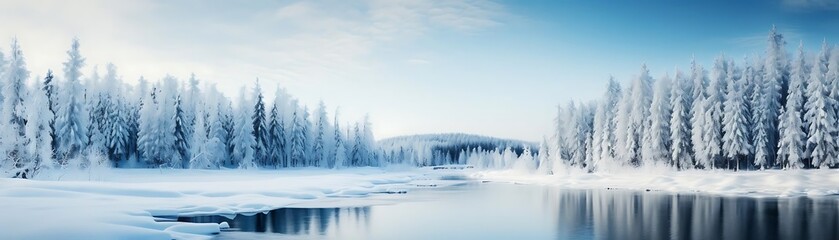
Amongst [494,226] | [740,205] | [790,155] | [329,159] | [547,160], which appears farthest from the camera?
[329,159]

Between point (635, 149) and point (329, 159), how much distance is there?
55.3 meters

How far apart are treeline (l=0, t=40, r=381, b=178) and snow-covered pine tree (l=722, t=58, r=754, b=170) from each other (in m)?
58.6

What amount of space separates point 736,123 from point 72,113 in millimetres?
71671

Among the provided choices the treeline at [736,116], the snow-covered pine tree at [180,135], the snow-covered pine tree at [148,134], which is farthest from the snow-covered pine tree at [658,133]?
the snow-covered pine tree at [148,134]

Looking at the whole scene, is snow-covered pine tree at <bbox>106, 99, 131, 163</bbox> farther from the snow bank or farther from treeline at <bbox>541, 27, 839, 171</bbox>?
treeline at <bbox>541, 27, 839, 171</bbox>

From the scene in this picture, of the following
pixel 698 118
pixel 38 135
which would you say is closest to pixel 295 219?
pixel 38 135

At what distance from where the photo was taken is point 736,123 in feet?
180

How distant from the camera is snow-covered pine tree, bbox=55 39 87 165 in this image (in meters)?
57.6

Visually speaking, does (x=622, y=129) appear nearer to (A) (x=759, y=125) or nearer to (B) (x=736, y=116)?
(B) (x=736, y=116)

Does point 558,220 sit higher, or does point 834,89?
point 834,89

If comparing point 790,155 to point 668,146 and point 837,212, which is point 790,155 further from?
point 837,212

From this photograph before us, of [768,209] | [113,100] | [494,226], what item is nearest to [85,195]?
[494,226]

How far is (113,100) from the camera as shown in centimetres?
6831

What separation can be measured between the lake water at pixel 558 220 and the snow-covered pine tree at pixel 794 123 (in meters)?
18.4
